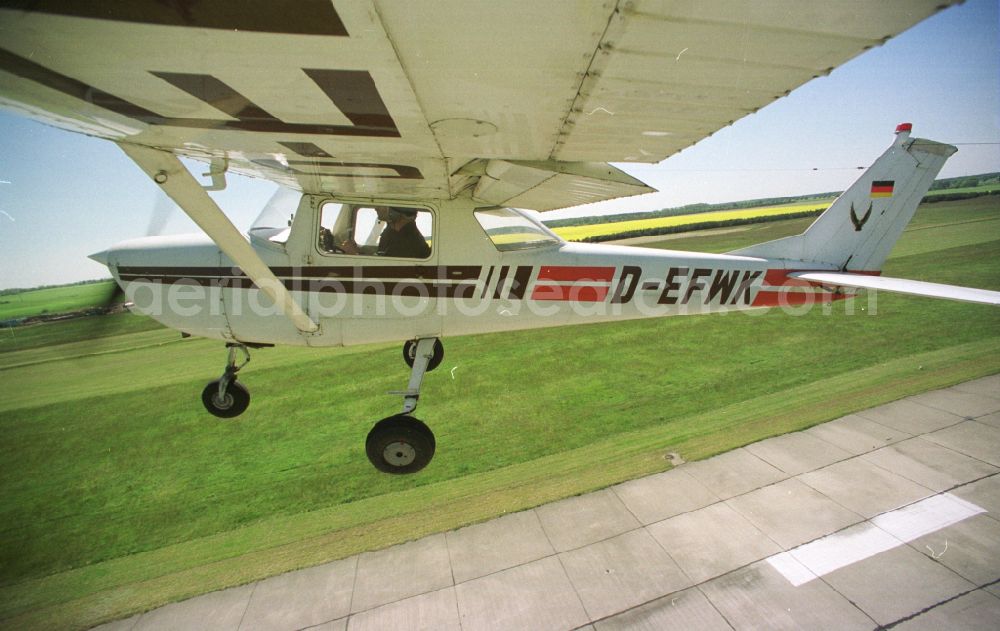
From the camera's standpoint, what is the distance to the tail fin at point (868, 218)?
482cm

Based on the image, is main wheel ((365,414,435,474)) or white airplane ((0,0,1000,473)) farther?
main wheel ((365,414,435,474))

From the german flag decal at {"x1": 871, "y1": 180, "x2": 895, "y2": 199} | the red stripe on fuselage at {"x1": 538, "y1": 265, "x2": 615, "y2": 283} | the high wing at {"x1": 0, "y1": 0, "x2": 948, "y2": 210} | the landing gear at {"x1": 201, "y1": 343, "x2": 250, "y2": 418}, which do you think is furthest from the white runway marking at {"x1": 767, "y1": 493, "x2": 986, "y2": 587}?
the landing gear at {"x1": 201, "y1": 343, "x2": 250, "y2": 418}

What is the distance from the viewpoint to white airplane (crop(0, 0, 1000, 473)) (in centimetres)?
108

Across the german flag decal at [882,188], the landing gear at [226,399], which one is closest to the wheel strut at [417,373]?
the landing gear at [226,399]

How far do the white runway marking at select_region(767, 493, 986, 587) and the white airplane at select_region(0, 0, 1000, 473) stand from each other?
172cm

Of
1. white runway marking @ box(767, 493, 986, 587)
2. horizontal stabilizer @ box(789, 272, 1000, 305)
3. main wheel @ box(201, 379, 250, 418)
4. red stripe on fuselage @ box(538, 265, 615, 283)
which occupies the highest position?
horizontal stabilizer @ box(789, 272, 1000, 305)

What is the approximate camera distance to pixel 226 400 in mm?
4766

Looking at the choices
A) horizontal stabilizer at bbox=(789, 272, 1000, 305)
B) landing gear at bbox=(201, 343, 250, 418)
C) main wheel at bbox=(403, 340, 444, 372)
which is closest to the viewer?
horizontal stabilizer at bbox=(789, 272, 1000, 305)

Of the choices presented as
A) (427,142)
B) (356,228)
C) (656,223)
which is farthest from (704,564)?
(656,223)

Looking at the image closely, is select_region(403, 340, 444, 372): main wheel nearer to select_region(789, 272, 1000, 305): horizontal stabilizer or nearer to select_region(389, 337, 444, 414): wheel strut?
select_region(389, 337, 444, 414): wheel strut

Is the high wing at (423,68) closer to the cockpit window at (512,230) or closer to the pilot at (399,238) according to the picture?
the pilot at (399,238)

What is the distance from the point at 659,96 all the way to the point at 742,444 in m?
3.93

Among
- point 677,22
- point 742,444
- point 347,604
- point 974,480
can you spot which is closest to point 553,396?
point 742,444

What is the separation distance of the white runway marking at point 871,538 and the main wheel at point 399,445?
284cm
